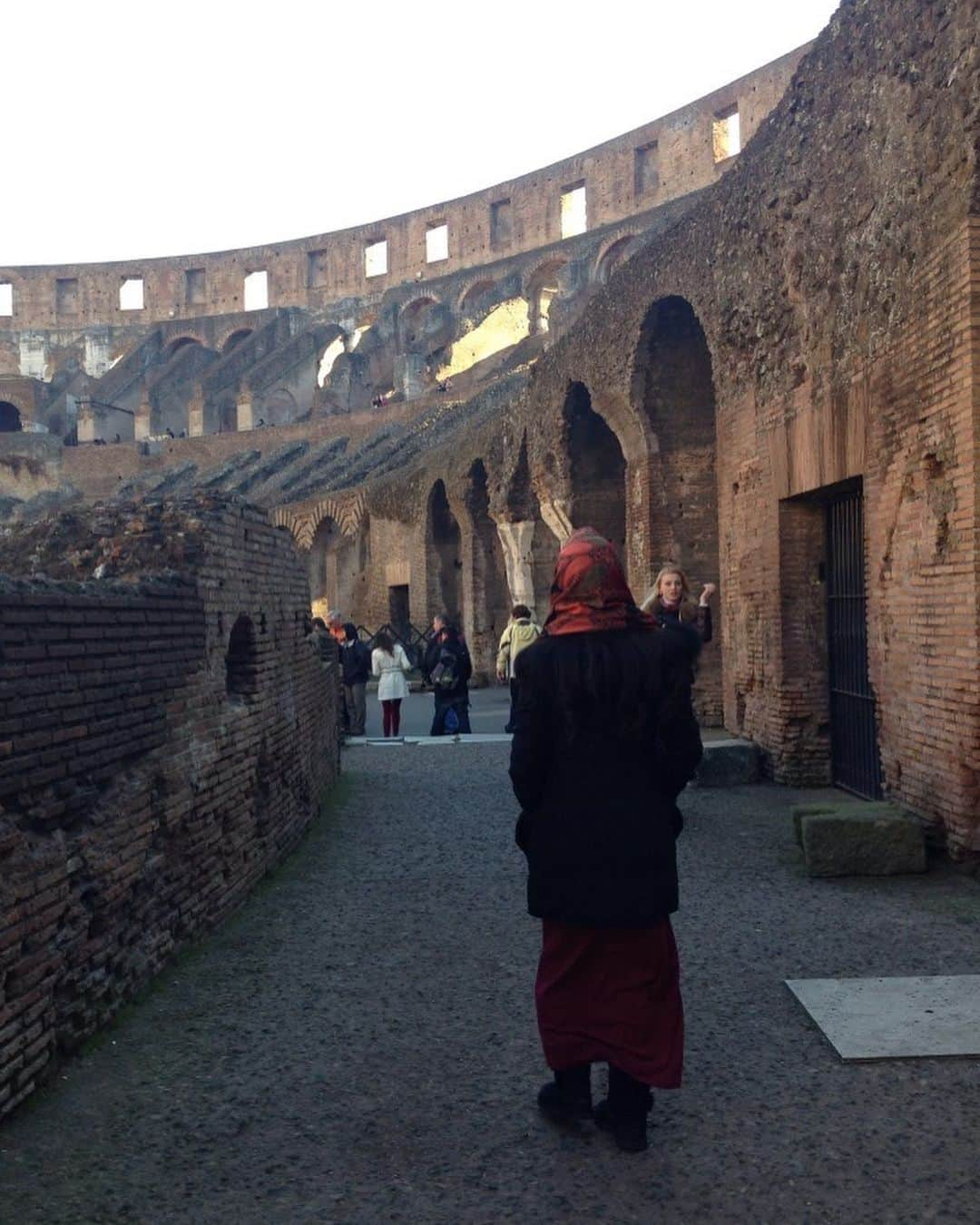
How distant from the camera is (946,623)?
5629mm

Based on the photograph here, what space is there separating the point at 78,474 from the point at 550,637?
40.3 m

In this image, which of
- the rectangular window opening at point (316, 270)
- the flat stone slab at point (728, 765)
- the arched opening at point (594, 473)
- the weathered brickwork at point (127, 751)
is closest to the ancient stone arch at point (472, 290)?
the rectangular window opening at point (316, 270)

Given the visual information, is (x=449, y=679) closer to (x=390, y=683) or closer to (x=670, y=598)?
(x=390, y=683)

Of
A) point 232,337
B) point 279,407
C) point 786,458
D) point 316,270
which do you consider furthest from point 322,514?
point 316,270

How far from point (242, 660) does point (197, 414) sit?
39.3 metres

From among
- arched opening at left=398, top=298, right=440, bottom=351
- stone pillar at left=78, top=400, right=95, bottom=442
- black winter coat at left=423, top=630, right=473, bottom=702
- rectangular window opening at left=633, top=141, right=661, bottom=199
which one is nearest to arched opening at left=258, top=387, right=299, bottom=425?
arched opening at left=398, top=298, right=440, bottom=351

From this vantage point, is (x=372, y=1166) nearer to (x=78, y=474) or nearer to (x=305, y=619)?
(x=305, y=619)

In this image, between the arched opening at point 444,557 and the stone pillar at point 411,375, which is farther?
the stone pillar at point 411,375

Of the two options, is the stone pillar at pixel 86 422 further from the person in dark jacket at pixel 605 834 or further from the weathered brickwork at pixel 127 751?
Result: the person in dark jacket at pixel 605 834

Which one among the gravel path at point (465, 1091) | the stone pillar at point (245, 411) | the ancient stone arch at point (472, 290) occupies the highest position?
the ancient stone arch at point (472, 290)

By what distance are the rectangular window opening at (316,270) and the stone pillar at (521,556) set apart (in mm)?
37240

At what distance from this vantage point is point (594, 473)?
14.5 metres

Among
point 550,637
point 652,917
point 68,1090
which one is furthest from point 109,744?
point 652,917

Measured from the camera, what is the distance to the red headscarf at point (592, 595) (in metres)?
2.94
